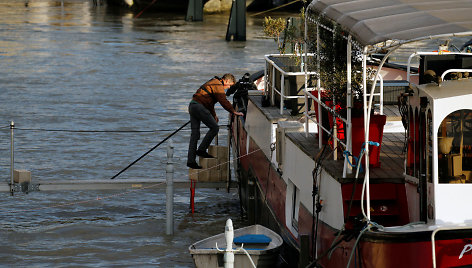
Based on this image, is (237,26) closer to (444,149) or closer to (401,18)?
(401,18)

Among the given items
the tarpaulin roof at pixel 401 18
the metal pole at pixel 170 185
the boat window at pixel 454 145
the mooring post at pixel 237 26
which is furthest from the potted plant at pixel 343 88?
the mooring post at pixel 237 26

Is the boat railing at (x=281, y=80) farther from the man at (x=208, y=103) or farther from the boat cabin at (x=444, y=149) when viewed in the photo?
the boat cabin at (x=444, y=149)

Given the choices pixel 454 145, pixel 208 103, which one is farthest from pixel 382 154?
pixel 208 103

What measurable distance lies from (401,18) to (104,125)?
58.6 ft

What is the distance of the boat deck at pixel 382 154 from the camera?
33.0 ft

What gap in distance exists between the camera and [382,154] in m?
11.3

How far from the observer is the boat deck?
10070 mm

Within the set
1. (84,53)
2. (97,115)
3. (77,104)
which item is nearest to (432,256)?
(97,115)

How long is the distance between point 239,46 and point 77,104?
680 inches

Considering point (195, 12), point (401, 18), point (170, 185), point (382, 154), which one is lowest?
point (170, 185)

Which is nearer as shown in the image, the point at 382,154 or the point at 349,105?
the point at 349,105

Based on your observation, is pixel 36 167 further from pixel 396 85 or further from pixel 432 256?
pixel 432 256

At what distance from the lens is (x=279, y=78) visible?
15.0m

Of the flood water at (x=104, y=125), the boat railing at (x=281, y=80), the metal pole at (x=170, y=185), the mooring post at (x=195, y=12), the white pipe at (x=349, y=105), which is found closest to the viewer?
the white pipe at (x=349, y=105)
